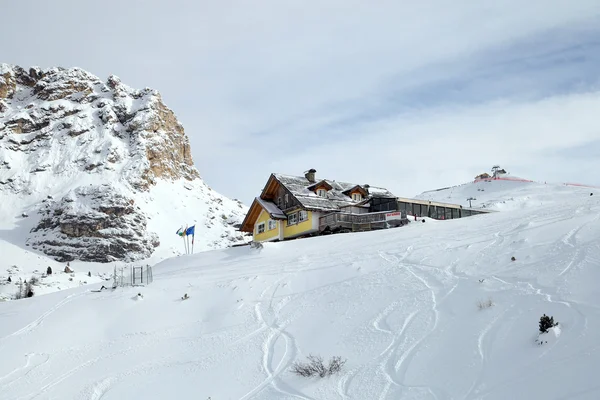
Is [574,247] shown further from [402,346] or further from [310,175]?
[310,175]

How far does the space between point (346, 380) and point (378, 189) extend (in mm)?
37366

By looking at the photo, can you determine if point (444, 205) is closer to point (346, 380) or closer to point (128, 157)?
point (346, 380)

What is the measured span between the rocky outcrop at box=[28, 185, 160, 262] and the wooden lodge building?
4635cm

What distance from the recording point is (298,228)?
139 ft

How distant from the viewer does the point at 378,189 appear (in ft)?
163

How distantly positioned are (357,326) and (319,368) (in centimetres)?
264

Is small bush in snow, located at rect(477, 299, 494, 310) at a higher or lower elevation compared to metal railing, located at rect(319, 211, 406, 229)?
lower

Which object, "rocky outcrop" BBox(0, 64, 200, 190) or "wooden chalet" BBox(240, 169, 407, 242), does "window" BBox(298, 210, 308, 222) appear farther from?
"rocky outcrop" BBox(0, 64, 200, 190)

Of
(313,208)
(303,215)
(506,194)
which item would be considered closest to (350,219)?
(313,208)

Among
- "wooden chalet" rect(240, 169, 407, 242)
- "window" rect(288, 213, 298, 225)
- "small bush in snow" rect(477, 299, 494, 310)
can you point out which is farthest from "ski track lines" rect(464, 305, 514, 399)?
"window" rect(288, 213, 298, 225)

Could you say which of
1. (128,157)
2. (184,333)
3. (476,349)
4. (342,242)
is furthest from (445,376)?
(128,157)

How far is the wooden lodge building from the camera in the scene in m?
39.2

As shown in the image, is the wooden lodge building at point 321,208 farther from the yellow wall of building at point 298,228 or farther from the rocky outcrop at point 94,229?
the rocky outcrop at point 94,229

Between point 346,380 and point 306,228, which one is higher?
point 306,228
